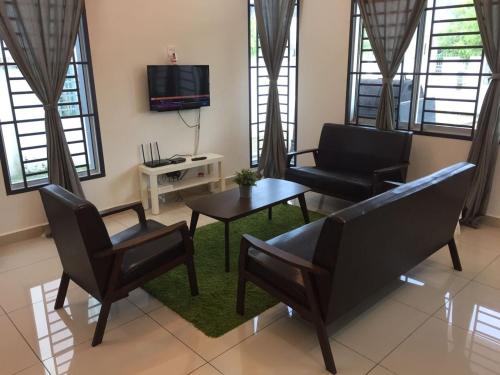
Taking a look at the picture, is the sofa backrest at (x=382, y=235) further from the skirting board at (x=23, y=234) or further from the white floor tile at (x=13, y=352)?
the skirting board at (x=23, y=234)

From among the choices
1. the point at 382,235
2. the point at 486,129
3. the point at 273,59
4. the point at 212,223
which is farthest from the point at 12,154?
the point at 486,129

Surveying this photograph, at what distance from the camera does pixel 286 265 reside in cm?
234

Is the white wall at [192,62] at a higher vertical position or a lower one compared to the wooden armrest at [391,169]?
higher

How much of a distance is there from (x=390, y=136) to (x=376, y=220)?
7.78ft

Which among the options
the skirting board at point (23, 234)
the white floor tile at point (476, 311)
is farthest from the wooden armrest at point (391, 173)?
the skirting board at point (23, 234)

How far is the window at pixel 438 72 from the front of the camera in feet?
12.5

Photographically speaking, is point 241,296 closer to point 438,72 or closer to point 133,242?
point 133,242

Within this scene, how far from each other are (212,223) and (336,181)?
1281mm

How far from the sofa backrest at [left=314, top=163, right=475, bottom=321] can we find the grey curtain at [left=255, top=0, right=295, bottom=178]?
277cm

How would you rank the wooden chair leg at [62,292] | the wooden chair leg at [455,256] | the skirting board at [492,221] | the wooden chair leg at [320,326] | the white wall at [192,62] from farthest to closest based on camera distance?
the white wall at [192,62], the skirting board at [492,221], the wooden chair leg at [455,256], the wooden chair leg at [62,292], the wooden chair leg at [320,326]

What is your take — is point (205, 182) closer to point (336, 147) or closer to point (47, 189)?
point (336, 147)

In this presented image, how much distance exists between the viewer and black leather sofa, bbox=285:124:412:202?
3935mm

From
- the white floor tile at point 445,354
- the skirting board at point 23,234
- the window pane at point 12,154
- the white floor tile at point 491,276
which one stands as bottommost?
the white floor tile at point 445,354

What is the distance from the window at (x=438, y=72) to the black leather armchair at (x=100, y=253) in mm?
2904
